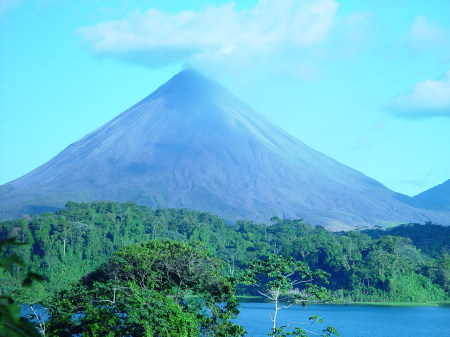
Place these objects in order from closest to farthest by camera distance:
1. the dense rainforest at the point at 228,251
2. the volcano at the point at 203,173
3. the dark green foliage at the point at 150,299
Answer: the dark green foliage at the point at 150,299 < the dense rainforest at the point at 228,251 < the volcano at the point at 203,173

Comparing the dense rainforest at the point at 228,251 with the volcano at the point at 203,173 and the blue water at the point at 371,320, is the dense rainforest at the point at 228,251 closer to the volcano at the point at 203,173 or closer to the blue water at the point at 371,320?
the blue water at the point at 371,320

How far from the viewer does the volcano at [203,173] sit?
8800cm

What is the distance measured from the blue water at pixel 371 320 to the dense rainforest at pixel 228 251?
176 inches

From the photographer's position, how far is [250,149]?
328ft

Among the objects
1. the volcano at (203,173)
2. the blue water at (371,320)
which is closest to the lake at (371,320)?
the blue water at (371,320)

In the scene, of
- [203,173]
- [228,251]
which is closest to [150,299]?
[228,251]

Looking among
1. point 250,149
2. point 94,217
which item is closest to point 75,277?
point 94,217

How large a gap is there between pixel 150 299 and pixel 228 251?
38.3 metres

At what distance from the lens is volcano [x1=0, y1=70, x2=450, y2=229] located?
88.0 meters

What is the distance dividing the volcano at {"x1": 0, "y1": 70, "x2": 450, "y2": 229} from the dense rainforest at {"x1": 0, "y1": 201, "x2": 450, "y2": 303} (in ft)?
100

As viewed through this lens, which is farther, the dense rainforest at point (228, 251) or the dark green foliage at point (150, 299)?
the dense rainforest at point (228, 251)

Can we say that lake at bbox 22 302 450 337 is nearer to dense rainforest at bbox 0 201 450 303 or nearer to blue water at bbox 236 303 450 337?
blue water at bbox 236 303 450 337

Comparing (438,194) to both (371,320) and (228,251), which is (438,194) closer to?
(228,251)

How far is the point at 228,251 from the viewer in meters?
50.4
